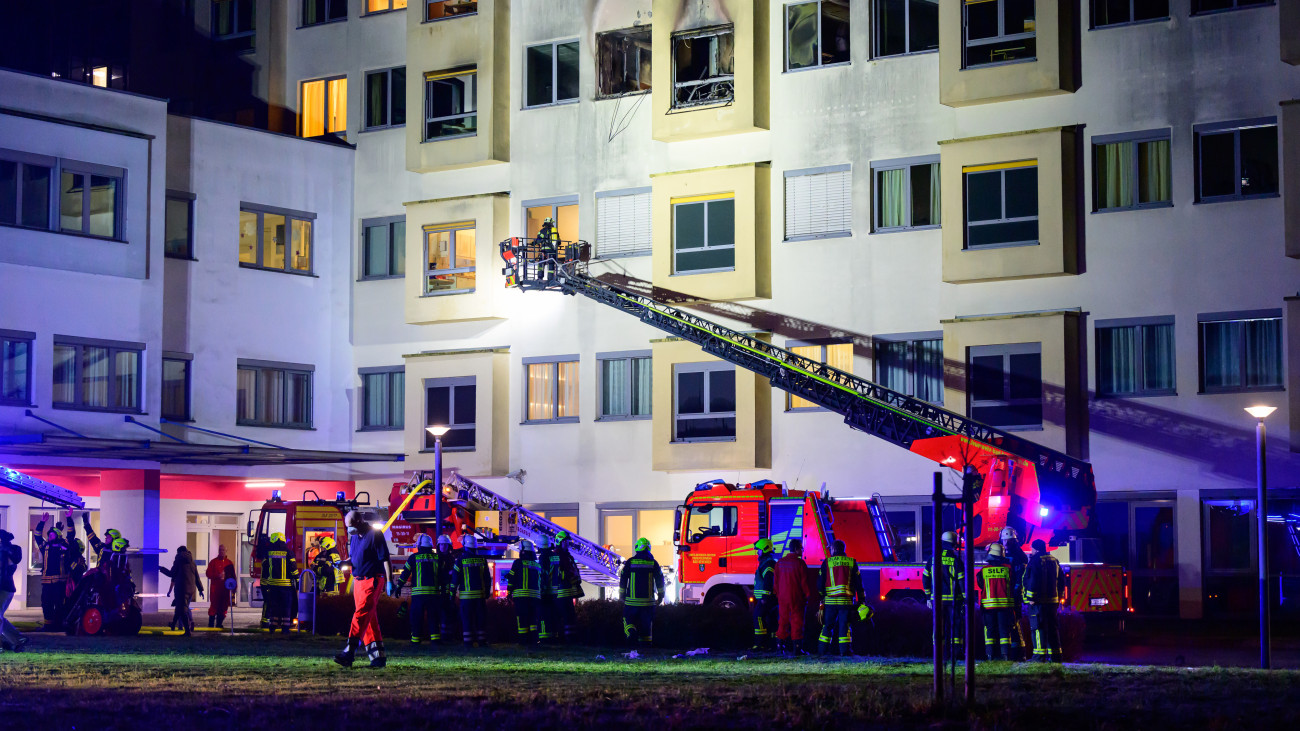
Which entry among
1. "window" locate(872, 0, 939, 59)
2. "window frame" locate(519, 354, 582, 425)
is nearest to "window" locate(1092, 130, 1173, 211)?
"window" locate(872, 0, 939, 59)

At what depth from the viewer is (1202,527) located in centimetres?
3070

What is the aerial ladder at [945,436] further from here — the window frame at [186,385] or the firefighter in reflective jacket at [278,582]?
the window frame at [186,385]

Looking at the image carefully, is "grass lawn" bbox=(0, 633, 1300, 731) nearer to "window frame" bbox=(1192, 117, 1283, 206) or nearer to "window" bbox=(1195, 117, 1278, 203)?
"window frame" bbox=(1192, 117, 1283, 206)

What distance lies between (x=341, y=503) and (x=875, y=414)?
11.3 meters

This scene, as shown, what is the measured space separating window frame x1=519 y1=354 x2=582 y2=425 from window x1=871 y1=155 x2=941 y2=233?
25.9ft

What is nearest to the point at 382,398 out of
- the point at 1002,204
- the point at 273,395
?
the point at 273,395

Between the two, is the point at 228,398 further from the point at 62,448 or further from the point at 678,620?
the point at 678,620

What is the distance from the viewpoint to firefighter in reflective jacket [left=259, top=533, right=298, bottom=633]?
27461mm

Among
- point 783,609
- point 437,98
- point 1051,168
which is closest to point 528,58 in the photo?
point 437,98

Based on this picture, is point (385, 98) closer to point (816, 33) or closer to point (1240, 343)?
point (816, 33)

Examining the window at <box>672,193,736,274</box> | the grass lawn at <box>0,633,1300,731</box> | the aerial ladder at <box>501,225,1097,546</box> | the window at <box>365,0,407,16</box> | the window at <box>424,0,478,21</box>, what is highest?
the window at <box>365,0,407,16</box>

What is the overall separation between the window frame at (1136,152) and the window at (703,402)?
27.9 feet

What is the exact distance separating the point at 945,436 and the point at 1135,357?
245 inches

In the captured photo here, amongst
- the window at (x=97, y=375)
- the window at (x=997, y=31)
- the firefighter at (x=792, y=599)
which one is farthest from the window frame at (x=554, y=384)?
the firefighter at (x=792, y=599)
